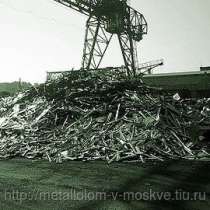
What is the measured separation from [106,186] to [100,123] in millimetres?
4675

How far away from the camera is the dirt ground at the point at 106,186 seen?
15.0 ft

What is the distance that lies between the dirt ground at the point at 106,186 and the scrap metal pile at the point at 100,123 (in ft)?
3.11

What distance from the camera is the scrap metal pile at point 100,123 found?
8.48 meters

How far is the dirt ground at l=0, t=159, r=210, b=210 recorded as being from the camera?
4.59 meters

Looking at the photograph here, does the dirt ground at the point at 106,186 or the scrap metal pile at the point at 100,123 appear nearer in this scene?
the dirt ground at the point at 106,186

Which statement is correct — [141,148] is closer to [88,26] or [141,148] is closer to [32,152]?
[32,152]

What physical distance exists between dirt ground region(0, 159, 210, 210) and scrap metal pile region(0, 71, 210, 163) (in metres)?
0.95

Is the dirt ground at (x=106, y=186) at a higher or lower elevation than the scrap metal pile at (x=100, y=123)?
lower

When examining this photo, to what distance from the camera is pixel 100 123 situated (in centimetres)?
1011

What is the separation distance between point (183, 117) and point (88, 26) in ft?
46.2

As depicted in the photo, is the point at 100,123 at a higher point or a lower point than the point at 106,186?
higher

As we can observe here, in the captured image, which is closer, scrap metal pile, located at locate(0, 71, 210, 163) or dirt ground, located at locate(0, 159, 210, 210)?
dirt ground, located at locate(0, 159, 210, 210)

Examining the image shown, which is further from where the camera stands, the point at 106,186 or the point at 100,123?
the point at 100,123

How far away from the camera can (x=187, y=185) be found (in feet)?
17.9
